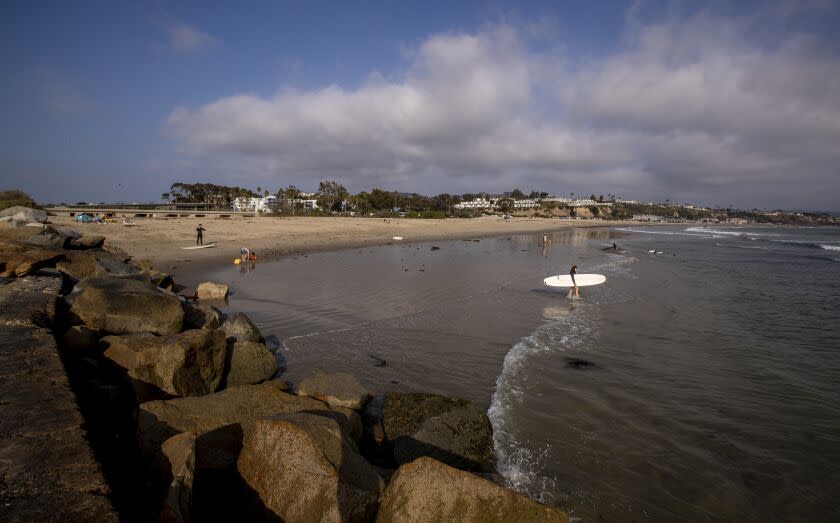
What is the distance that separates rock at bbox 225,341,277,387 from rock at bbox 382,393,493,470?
2.61 metres

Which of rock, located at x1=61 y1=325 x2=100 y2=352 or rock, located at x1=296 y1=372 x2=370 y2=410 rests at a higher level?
rock, located at x1=61 y1=325 x2=100 y2=352

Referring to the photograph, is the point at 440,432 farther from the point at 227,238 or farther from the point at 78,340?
the point at 227,238

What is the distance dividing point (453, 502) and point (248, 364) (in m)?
5.36

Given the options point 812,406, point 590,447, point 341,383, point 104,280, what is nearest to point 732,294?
point 812,406

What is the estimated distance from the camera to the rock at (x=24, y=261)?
1034cm

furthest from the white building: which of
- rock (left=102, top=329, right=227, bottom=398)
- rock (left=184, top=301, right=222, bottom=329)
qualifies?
rock (left=102, top=329, right=227, bottom=398)

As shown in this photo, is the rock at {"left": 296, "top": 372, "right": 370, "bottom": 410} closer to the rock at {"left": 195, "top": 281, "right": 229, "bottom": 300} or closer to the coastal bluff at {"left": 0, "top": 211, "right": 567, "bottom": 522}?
the coastal bluff at {"left": 0, "top": 211, "right": 567, "bottom": 522}

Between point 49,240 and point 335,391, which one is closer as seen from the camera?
point 335,391

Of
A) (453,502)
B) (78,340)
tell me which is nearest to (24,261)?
(78,340)

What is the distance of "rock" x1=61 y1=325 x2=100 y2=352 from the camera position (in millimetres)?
6531

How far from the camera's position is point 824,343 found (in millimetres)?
12078

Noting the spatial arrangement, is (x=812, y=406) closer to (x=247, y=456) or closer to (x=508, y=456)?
(x=508, y=456)

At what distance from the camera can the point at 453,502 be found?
3424 mm

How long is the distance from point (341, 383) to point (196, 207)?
3711 inches
